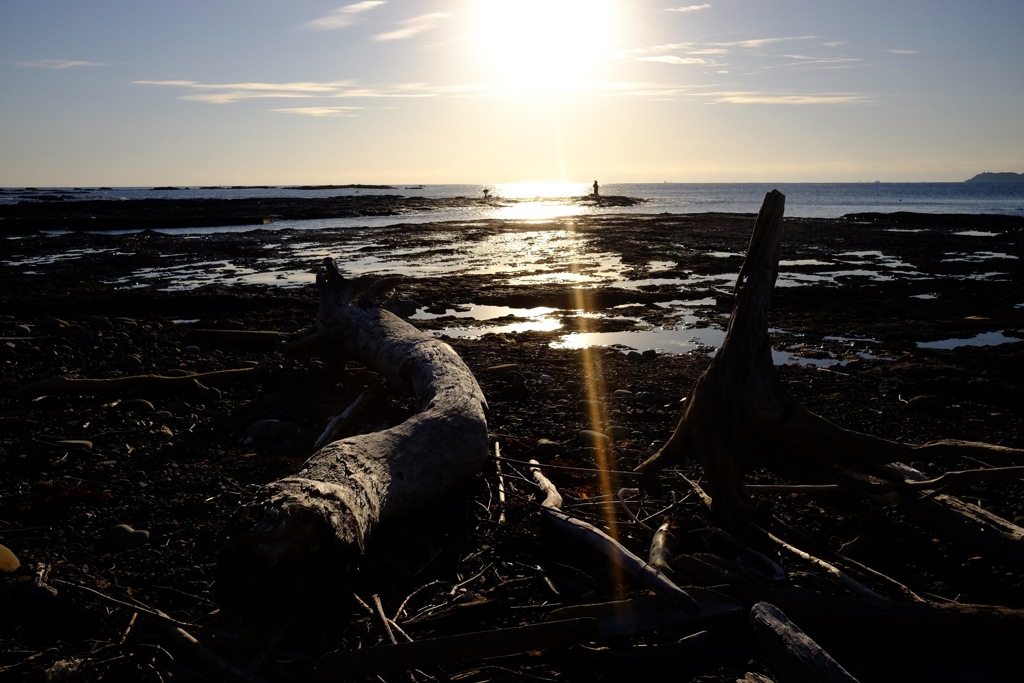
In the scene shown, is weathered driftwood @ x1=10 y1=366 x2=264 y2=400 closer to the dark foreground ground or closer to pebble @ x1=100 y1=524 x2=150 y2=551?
the dark foreground ground

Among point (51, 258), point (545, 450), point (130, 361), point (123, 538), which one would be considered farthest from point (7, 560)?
point (51, 258)

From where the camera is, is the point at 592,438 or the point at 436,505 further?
the point at 592,438

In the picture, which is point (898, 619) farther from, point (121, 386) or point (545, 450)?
point (121, 386)

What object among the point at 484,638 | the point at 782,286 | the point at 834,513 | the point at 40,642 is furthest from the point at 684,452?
the point at 782,286

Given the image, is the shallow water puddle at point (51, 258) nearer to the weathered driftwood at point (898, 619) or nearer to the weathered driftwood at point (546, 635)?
the weathered driftwood at point (546, 635)

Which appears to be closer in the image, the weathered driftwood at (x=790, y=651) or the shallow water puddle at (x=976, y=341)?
the weathered driftwood at (x=790, y=651)

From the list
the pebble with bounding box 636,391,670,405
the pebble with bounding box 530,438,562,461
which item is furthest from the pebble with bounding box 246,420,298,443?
the pebble with bounding box 636,391,670,405

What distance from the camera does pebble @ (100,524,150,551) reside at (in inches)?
164

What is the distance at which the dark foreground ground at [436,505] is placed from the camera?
10.2 feet

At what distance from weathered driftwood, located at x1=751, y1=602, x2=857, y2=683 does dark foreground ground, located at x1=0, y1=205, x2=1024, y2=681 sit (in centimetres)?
33

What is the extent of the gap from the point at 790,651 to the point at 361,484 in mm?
2339

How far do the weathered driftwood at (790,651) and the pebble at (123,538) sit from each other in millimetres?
3584

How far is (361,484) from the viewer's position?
3887 millimetres

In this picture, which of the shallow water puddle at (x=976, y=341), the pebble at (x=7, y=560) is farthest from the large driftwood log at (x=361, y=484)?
the shallow water puddle at (x=976, y=341)
